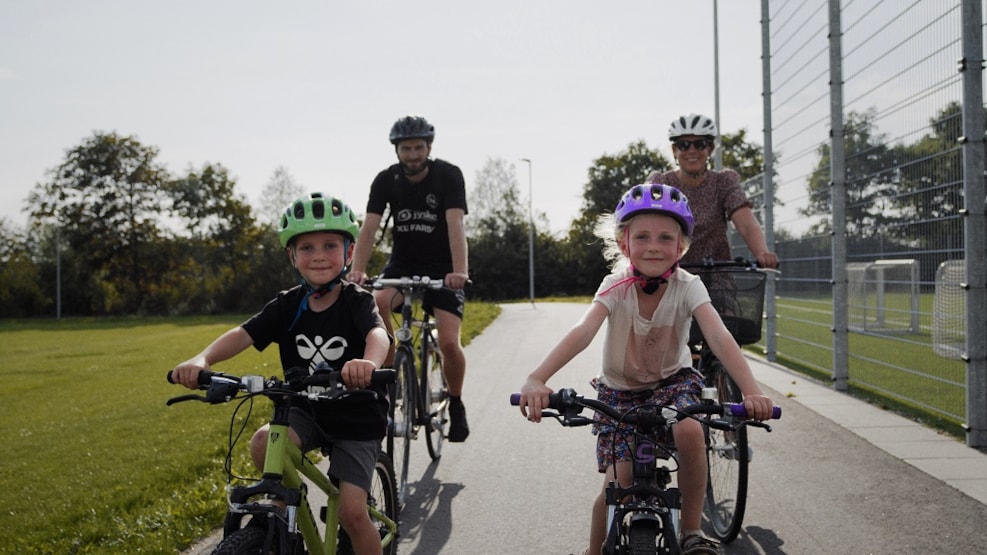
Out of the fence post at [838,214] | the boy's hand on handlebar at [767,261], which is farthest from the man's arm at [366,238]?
the fence post at [838,214]

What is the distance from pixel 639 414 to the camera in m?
2.74

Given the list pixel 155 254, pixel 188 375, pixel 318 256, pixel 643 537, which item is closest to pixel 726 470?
pixel 643 537

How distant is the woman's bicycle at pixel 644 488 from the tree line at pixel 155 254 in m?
48.9

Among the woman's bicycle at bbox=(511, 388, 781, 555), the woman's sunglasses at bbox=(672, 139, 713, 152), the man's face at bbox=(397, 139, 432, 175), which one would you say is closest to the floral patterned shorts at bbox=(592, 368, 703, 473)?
the woman's bicycle at bbox=(511, 388, 781, 555)

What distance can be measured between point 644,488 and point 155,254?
55.6 meters

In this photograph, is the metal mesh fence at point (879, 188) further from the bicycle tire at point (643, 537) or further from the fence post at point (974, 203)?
the bicycle tire at point (643, 537)

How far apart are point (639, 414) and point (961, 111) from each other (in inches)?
212

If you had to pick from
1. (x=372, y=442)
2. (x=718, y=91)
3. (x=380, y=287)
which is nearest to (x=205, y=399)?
(x=372, y=442)

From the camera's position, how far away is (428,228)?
6.25 meters

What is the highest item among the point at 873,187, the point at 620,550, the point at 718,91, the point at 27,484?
the point at 718,91

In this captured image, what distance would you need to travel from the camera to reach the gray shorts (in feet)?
11.2

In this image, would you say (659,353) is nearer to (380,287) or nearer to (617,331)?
(617,331)

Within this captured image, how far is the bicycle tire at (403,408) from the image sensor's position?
18.0ft

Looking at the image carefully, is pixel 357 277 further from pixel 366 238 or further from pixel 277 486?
pixel 277 486
